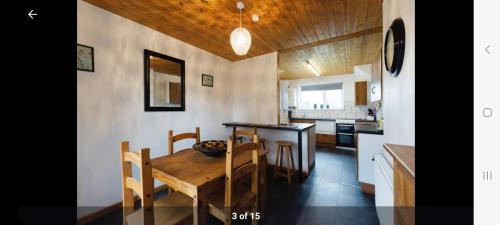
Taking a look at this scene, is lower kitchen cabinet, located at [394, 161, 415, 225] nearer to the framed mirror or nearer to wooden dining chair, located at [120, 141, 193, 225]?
wooden dining chair, located at [120, 141, 193, 225]

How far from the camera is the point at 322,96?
5.53m

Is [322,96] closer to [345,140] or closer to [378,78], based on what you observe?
[345,140]

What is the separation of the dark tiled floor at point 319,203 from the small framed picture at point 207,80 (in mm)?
1953

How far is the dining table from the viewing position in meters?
0.98

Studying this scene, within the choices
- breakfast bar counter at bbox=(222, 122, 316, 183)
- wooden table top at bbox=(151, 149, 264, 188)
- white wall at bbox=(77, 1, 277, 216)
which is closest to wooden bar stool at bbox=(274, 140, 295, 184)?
breakfast bar counter at bbox=(222, 122, 316, 183)

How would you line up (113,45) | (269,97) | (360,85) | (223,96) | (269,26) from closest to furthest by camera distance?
(113,45) < (269,26) < (269,97) < (223,96) < (360,85)

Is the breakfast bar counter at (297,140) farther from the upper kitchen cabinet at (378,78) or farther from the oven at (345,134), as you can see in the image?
the oven at (345,134)

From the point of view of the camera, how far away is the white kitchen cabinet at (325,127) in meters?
4.67

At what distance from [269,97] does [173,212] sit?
2462 mm

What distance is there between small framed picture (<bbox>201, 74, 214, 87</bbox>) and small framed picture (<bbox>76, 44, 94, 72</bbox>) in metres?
1.49

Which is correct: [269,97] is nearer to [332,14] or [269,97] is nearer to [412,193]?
[332,14]
